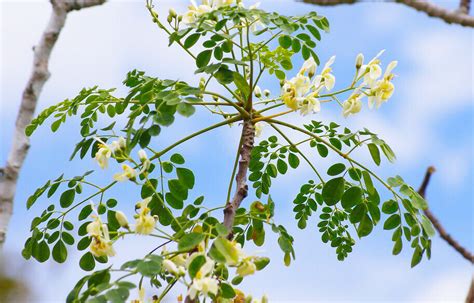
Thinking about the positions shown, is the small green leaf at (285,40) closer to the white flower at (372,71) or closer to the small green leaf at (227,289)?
the white flower at (372,71)

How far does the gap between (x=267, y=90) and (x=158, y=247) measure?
0.44 meters

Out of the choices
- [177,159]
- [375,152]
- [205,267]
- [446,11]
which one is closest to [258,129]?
[177,159]

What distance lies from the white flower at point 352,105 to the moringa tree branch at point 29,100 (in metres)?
1.31

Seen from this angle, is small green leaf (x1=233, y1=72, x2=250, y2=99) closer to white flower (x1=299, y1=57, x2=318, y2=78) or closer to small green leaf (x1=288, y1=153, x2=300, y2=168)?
white flower (x1=299, y1=57, x2=318, y2=78)

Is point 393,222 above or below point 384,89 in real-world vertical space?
below

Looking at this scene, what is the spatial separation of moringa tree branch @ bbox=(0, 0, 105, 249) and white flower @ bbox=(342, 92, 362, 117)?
4.29 feet

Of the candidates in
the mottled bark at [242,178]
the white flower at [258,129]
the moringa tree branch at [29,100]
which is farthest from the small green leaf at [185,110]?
the moringa tree branch at [29,100]

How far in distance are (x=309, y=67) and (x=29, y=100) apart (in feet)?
4.37

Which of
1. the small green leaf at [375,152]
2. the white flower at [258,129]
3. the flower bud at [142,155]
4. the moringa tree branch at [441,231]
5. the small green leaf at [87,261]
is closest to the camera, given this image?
the flower bud at [142,155]

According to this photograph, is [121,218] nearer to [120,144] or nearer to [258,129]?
[120,144]

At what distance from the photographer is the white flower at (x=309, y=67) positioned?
4.60ft

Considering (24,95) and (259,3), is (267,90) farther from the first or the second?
(24,95)

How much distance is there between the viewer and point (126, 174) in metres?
1.21

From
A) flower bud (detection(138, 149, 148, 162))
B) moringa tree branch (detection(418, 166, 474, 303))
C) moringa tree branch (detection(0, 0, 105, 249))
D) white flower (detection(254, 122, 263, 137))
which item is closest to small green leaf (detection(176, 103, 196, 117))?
flower bud (detection(138, 149, 148, 162))
